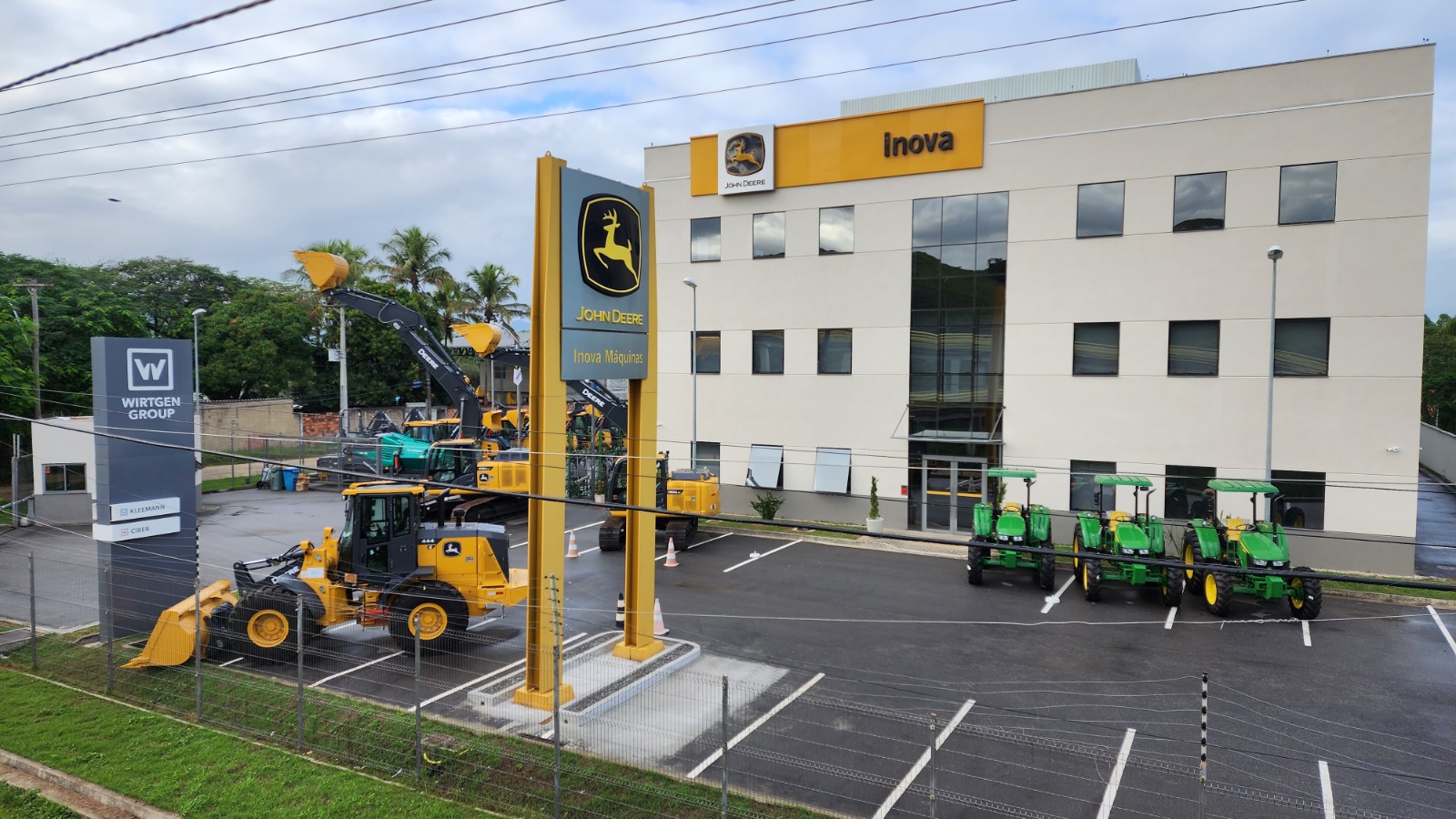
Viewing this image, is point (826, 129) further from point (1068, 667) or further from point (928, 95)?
point (1068, 667)

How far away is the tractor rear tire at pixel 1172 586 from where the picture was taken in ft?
49.5

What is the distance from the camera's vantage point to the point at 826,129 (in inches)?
942

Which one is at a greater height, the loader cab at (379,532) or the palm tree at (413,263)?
the palm tree at (413,263)

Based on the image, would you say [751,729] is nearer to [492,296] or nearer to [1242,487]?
[1242,487]

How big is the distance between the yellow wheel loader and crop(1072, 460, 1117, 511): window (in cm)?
1491

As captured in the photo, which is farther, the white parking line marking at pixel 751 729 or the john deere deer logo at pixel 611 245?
the john deere deer logo at pixel 611 245

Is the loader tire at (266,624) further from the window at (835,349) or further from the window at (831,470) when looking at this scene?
the window at (835,349)

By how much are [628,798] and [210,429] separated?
120ft

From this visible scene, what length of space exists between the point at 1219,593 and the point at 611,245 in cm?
1199

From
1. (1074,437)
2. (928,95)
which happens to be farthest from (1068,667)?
(928,95)

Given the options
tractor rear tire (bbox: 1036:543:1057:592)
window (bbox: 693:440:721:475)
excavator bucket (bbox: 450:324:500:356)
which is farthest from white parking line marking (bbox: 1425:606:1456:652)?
excavator bucket (bbox: 450:324:500:356)

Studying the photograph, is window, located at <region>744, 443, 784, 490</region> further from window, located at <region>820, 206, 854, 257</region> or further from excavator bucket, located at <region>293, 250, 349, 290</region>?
excavator bucket, located at <region>293, 250, 349, 290</region>

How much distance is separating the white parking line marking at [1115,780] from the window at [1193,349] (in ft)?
44.1

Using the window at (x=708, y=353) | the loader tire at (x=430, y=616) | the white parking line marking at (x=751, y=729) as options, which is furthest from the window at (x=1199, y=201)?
the loader tire at (x=430, y=616)
